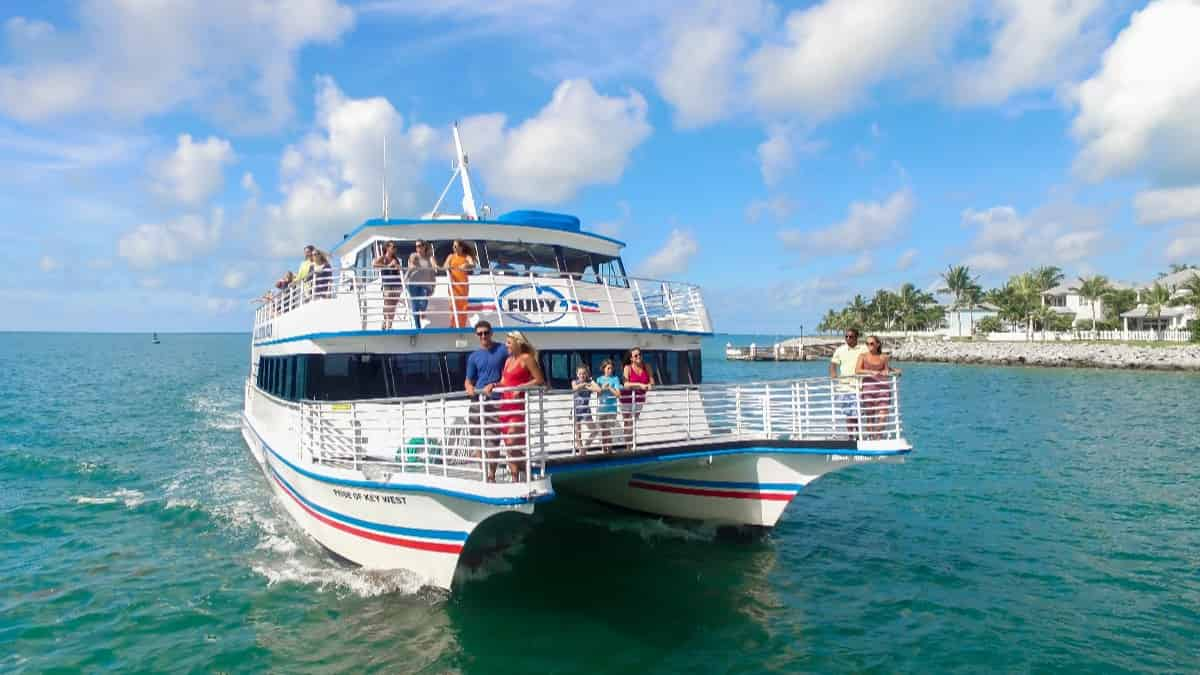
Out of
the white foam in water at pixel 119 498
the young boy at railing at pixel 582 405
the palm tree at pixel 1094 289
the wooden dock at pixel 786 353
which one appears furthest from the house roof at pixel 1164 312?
the white foam in water at pixel 119 498

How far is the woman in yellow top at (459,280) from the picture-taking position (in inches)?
433

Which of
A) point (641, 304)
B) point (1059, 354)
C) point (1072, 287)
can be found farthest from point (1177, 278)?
point (641, 304)

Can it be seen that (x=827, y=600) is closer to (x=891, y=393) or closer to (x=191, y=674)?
(x=891, y=393)

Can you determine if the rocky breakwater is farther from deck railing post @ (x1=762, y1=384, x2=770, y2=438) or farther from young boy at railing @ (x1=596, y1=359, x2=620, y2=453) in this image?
young boy at railing @ (x1=596, y1=359, x2=620, y2=453)

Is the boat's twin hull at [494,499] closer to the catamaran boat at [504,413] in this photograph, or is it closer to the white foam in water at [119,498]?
the catamaran boat at [504,413]

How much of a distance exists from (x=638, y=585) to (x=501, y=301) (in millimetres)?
4578

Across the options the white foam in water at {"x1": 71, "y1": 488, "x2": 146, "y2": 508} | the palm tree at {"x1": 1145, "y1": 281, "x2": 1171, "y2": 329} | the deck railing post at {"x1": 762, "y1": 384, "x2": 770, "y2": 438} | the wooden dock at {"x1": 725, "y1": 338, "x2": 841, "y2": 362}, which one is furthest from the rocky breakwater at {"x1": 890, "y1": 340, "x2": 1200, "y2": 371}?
the white foam in water at {"x1": 71, "y1": 488, "x2": 146, "y2": 508}

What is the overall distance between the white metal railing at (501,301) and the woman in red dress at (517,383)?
253 centimetres

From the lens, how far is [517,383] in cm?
793

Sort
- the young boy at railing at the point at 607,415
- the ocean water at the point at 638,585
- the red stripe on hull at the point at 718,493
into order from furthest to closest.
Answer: the red stripe on hull at the point at 718,493
the young boy at railing at the point at 607,415
the ocean water at the point at 638,585

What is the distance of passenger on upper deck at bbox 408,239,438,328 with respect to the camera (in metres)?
A: 11.0

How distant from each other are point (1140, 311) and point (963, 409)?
59.1 m

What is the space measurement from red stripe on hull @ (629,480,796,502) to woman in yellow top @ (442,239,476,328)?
369 cm

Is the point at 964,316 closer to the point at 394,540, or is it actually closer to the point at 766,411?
the point at 766,411
